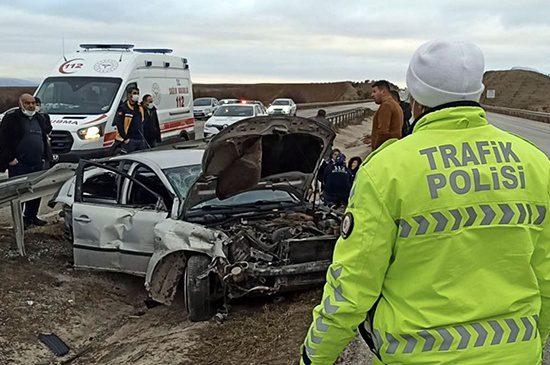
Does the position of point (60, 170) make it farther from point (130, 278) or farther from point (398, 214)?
point (398, 214)

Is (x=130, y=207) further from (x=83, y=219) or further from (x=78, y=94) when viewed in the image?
(x=78, y=94)

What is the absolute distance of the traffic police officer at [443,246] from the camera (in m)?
1.76

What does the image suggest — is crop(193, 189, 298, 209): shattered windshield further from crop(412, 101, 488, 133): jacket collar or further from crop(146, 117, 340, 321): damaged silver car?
crop(412, 101, 488, 133): jacket collar

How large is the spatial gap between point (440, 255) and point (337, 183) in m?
6.63

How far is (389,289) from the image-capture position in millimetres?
1838

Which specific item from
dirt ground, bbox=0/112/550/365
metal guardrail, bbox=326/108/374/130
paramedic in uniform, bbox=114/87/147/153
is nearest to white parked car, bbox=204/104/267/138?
metal guardrail, bbox=326/108/374/130

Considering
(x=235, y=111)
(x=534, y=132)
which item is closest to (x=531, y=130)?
(x=534, y=132)

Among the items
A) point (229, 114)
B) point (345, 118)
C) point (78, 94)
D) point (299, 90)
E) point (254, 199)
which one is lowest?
point (299, 90)

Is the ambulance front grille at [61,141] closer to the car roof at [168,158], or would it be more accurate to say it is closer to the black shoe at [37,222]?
the black shoe at [37,222]

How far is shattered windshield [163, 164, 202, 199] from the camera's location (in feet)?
21.5

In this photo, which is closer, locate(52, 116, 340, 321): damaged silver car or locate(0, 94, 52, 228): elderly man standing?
locate(52, 116, 340, 321): damaged silver car

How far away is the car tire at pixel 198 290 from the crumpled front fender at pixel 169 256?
0.13m

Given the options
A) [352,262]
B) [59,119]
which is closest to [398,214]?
[352,262]

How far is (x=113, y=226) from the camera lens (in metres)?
6.79
